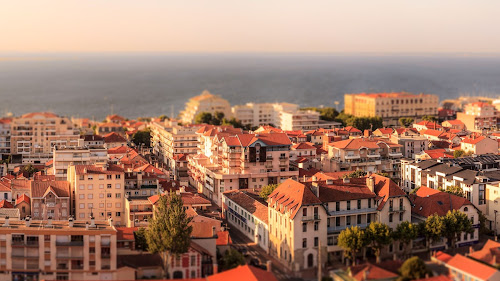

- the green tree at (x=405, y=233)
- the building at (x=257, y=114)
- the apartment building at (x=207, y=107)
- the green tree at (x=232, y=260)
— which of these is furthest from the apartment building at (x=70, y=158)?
the building at (x=257, y=114)

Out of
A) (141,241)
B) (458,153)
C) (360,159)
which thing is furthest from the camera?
(458,153)

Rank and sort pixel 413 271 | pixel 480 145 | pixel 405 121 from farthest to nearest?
1. pixel 405 121
2. pixel 480 145
3. pixel 413 271

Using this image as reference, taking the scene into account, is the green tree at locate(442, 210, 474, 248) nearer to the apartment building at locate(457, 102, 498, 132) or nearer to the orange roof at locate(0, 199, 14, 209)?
the orange roof at locate(0, 199, 14, 209)

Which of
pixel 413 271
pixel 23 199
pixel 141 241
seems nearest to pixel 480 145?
pixel 413 271

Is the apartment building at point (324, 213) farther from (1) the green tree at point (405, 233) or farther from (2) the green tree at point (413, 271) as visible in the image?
(2) the green tree at point (413, 271)

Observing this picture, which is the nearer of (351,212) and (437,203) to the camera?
(351,212)

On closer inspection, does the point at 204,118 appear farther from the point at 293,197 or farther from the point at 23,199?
the point at 293,197

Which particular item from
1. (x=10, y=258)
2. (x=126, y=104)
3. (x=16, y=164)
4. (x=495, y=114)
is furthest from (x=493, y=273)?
(x=126, y=104)
